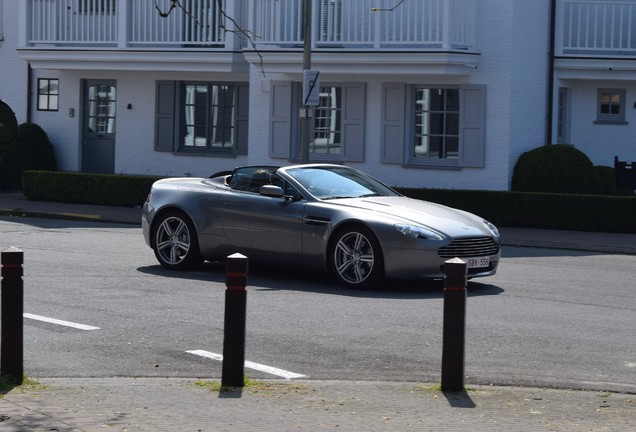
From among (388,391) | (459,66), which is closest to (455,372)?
(388,391)

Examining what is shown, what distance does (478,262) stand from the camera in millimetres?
13883

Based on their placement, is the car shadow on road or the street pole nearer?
the car shadow on road

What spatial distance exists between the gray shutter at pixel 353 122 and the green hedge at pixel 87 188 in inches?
167

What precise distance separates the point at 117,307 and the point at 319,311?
200 centimetres

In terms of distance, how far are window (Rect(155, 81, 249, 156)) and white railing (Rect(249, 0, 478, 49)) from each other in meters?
2.83

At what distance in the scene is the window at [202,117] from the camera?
29.6 meters

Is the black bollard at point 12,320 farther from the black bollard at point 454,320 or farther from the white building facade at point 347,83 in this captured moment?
the white building facade at point 347,83

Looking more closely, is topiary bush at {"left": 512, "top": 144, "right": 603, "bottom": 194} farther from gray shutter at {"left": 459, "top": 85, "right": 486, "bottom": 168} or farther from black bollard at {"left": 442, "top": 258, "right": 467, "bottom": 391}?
black bollard at {"left": 442, "top": 258, "right": 467, "bottom": 391}

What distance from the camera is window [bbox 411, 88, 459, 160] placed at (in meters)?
26.5

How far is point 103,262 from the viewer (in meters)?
16.3

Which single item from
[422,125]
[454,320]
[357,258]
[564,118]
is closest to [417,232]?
[357,258]

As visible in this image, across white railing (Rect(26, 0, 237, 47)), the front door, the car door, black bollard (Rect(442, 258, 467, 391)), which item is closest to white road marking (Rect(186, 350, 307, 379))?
black bollard (Rect(442, 258, 467, 391))

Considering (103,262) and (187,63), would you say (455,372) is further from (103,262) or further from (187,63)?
(187,63)

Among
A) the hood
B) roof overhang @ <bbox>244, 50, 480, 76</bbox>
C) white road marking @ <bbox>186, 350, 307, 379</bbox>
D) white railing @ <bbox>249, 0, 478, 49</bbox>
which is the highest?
white railing @ <bbox>249, 0, 478, 49</bbox>
